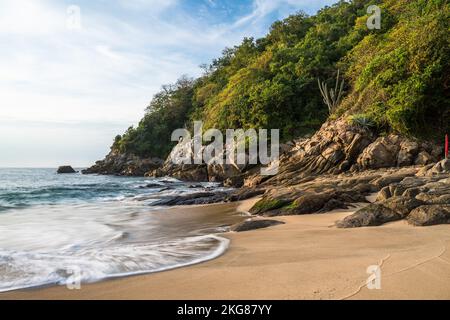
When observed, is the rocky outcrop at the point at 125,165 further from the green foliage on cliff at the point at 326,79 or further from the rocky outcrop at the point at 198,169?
the rocky outcrop at the point at 198,169

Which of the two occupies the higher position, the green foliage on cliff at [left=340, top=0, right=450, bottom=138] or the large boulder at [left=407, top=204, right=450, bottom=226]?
the green foliage on cliff at [left=340, top=0, right=450, bottom=138]

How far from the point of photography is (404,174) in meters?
11.7

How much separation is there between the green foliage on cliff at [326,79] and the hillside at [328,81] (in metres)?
0.05

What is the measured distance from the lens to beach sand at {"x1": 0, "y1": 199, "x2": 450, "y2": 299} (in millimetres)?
3186

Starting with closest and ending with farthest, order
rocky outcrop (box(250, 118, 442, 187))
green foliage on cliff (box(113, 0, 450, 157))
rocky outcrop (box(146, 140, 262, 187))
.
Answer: green foliage on cliff (box(113, 0, 450, 157)), rocky outcrop (box(250, 118, 442, 187)), rocky outcrop (box(146, 140, 262, 187))

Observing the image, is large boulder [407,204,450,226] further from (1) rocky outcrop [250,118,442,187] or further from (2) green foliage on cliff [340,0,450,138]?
(2) green foliage on cliff [340,0,450,138]

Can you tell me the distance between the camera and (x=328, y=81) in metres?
26.7

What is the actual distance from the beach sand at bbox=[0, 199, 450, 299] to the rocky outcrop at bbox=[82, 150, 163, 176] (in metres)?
42.6

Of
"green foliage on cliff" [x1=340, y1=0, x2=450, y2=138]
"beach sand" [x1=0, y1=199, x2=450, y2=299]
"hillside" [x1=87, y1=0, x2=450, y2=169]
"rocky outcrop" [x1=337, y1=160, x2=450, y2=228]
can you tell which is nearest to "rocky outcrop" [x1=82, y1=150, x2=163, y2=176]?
"hillside" [x1=87, y1=0, x2=450, y2=169]

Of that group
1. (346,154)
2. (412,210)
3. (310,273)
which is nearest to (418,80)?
(346,154)

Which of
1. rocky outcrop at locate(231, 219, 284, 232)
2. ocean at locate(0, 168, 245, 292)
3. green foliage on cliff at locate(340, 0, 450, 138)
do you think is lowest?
ocean at locate(0, 168, 245, 292)

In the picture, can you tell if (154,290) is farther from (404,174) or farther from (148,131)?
(148,131)

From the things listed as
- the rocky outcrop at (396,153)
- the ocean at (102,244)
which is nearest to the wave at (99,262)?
the ocean at (102,244)

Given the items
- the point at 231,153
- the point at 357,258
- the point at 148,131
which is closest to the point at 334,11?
the point at 231,153
